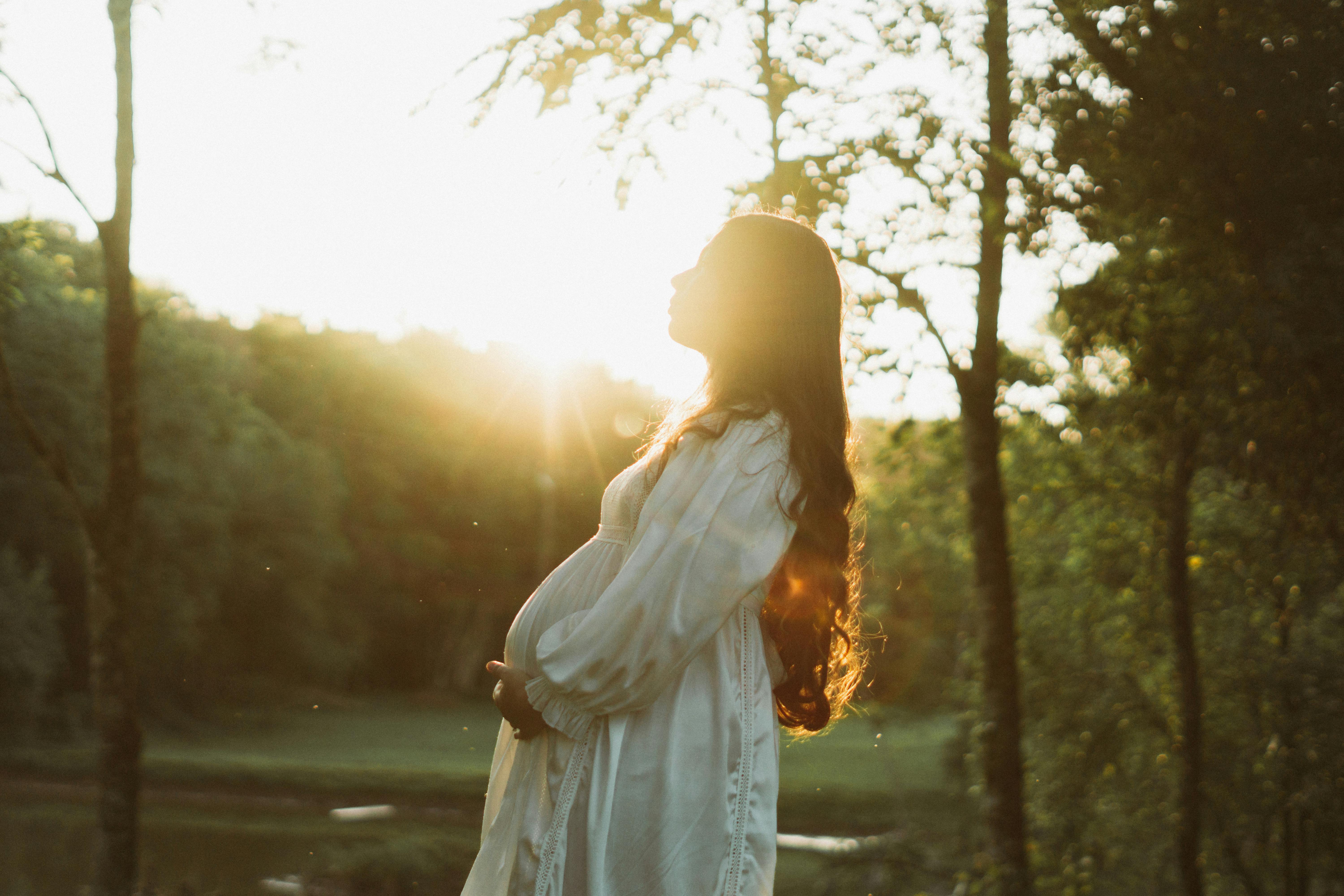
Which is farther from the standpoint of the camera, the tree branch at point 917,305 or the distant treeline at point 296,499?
the distant treeline at point 296,499

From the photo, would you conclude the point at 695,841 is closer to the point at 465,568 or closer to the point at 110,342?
the point at 110,342

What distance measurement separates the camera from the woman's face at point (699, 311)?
2.12 m

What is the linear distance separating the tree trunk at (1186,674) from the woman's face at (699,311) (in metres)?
9.43

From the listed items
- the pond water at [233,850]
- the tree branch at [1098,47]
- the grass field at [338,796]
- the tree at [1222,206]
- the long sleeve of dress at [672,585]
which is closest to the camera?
the long sleeve of dress at [672,585]

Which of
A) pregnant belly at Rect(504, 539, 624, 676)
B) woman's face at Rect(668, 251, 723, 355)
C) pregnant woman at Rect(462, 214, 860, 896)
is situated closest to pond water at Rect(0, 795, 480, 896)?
pregnant belly at Rect(504, 539, 624, 676)

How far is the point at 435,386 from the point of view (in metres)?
38.6

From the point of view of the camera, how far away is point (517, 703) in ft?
6.49

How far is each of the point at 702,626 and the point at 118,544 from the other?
5.52 metres

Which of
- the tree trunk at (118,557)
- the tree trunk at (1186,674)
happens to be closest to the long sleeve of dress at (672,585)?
the tree trunk at (118,557)

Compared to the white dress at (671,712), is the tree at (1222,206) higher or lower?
higher

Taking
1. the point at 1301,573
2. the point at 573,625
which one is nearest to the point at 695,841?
the point at 573,625

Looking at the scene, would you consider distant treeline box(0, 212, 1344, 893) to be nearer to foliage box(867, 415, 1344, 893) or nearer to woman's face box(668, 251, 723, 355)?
foliage box(867, 415, 1344, 893)

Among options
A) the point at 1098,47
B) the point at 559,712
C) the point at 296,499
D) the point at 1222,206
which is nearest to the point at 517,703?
the point at 559,712

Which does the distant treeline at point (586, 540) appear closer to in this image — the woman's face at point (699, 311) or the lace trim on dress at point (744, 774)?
the lace trim on dress at point (744, 774)
